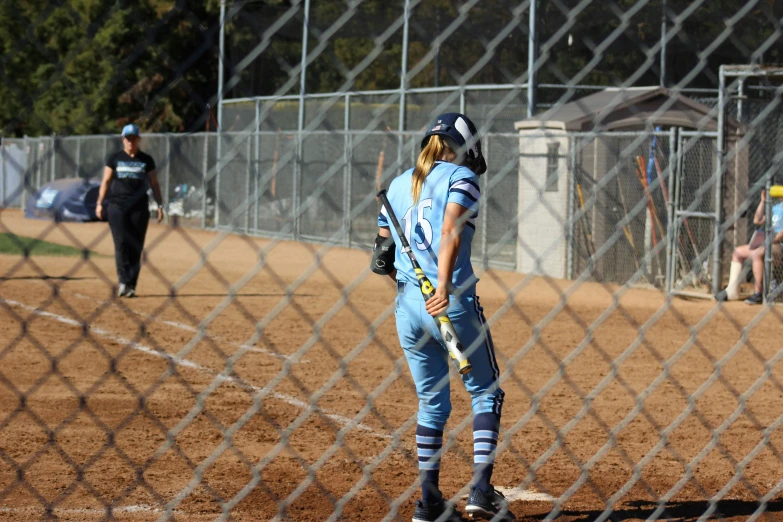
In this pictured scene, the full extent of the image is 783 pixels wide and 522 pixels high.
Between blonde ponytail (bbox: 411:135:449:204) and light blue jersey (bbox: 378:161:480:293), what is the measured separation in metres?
0.02

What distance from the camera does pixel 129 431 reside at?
250 inches

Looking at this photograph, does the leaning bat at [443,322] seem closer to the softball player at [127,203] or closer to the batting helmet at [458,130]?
the batting helmet at [458,130]

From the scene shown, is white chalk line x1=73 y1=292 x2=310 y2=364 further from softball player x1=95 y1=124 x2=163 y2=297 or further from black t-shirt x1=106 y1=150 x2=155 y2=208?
black t-shirt x1=106 y1=150 x2=155 y2=208

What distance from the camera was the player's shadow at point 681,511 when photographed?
4870 mm

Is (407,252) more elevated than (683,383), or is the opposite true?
(407,252)

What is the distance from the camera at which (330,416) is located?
6.88 meters

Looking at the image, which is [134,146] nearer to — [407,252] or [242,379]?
[242,379]

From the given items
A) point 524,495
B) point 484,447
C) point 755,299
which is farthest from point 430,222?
point 755,299

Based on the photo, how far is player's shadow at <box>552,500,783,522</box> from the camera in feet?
16.0

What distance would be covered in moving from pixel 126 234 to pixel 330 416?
18.1ft

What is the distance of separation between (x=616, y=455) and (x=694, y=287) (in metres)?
9.40

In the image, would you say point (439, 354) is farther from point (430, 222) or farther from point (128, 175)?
point (128, 175)

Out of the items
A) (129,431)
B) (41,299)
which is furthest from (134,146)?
(129,431)

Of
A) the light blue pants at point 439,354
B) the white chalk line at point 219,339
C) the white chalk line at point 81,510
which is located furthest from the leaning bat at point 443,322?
the white chalk line at point 219,339
